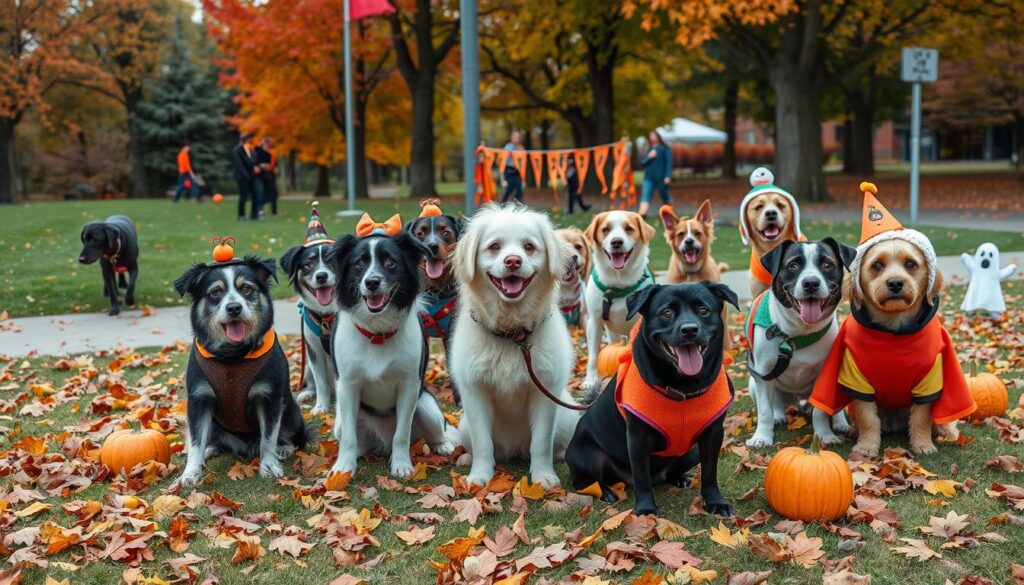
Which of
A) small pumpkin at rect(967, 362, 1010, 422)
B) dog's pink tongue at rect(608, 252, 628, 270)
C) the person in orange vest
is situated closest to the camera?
small pumpkin at rect(967, 362, 1010, 422)

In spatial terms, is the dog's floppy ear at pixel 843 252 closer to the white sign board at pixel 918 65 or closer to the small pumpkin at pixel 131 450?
the small pumpkin at pixel 131 450

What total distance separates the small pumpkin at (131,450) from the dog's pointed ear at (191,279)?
1.00 metres

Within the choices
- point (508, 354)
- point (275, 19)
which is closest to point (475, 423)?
point (508, 354)

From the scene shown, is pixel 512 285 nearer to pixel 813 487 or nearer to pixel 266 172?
pixel 813 487

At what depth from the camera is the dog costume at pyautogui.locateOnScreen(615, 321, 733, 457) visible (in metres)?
4.18

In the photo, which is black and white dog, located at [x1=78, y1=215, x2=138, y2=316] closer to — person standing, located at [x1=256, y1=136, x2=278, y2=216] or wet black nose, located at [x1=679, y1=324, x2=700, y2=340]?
wet black nose, located at [x1=679, y1=324, x2=700, y2=340]

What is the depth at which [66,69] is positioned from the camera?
1555 inches

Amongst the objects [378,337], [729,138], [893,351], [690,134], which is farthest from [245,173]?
[690,134]

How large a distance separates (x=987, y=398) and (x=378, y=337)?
4165 mm

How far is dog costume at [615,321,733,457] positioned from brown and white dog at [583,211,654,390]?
2799 mm

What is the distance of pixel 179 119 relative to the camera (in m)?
43.6

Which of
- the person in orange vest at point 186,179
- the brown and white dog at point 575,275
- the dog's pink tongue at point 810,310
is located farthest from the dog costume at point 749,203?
the person in orange vest at point 186,179

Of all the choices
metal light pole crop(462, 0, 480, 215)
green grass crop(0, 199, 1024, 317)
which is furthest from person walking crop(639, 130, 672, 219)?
metal light pole crop(462, 0, 480, 215)

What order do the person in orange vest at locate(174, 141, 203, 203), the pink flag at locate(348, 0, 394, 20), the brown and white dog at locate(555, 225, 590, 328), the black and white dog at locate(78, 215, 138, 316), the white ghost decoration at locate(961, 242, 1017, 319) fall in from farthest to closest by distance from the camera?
the person in orange vest at locate(174, 141, 203, 203) < the pink flag at locate(348, 0, 394, 20) < the black and white dog at locate(78, 215, 138, 316) < the white ghost decoration at locate(961, 242, 1017, 319) < the brown and white dog at locate(555, 225, 590, 328)
